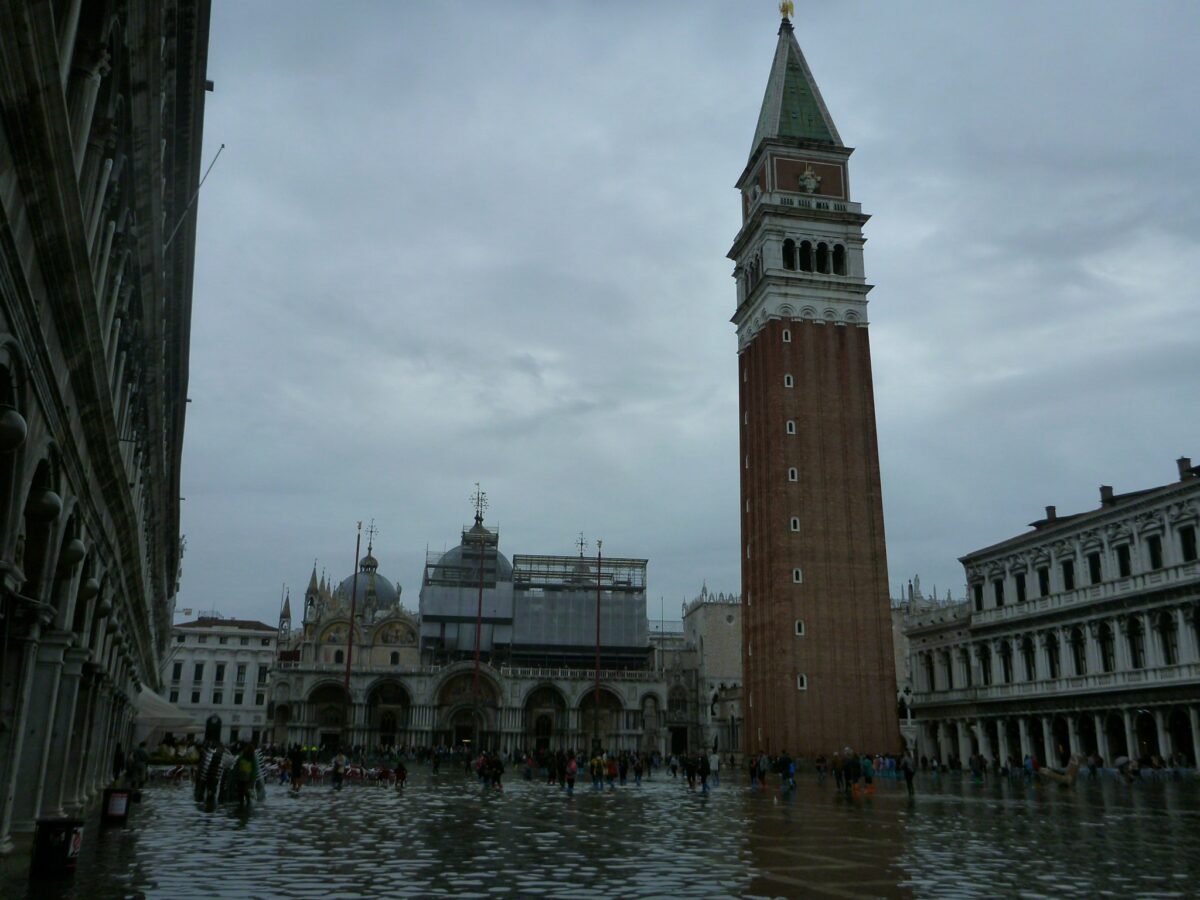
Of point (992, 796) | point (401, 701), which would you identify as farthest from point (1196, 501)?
point (401, 701)

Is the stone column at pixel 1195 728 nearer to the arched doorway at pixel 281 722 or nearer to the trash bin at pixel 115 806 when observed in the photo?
the trash bin at pixel 115 806

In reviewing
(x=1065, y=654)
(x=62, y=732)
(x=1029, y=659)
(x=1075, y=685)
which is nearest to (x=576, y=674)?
(x=1029, y=659)

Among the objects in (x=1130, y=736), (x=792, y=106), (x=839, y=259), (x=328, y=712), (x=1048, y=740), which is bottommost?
(x=1048, y=740)

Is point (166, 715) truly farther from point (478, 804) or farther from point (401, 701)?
point (401, 701)

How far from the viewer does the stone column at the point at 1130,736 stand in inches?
1692

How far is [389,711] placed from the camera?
7362cm

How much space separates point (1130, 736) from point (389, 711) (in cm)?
4918

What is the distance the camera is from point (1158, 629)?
42.3 metres

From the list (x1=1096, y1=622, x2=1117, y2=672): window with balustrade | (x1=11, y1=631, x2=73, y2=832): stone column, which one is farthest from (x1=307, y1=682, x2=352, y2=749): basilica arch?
(x1=11, y1=631, x2=73, y2=832): stone column

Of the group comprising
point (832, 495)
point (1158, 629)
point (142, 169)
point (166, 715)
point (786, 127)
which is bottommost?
point (166, 715)

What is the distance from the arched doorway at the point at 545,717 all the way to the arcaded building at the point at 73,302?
55471 mm

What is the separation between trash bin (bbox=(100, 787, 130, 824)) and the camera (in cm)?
1761

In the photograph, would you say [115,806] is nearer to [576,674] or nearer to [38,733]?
[38,733]

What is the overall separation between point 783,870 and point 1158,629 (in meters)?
35.6
